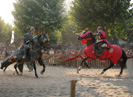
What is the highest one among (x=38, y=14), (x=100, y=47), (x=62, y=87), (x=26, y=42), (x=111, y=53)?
(x=38, y=14)

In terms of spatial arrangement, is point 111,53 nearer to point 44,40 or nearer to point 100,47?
point 100,47

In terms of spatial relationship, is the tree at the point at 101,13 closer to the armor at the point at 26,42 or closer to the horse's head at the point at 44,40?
the horse's head at the point at 44,40

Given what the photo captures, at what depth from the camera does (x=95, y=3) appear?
17875mm

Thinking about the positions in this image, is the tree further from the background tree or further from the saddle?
the saddle

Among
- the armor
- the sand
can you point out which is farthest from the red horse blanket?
the armor

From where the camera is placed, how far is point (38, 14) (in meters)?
23.4

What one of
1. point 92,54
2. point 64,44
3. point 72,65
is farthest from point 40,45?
point 64,44

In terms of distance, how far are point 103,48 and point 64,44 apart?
3650 cm

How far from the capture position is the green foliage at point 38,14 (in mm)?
23078

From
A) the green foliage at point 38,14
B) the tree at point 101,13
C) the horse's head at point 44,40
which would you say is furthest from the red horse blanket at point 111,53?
the green foliage at point 38,14

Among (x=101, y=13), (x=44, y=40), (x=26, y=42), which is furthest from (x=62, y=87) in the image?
(x=101, y=13)

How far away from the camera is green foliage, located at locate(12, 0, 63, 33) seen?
23.1 meters

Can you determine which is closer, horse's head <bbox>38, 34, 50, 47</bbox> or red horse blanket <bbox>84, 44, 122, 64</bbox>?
horse's head <bbox>38, 34, 50, 47</bbox>

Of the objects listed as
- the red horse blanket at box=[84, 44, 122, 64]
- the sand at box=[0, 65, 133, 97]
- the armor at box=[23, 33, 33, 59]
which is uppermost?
the armor at box=[23, 33, 33, 59]
